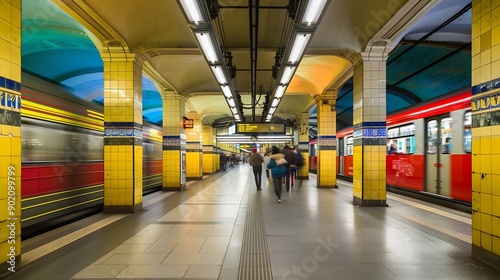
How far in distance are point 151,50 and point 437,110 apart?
721cm

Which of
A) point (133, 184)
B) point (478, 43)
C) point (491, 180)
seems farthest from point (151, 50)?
point (491, 180)

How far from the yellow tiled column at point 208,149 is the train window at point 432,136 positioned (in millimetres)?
13733

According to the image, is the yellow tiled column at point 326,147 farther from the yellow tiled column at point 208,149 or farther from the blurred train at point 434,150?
the yellow tiled column at point 208,149

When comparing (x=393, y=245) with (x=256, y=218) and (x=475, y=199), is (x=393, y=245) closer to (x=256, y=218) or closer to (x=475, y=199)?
(x=475, y=199)

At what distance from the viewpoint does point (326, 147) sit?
10.7 metres

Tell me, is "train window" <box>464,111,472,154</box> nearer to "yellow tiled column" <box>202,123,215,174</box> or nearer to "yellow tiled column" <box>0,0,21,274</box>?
"yellow tiled column" <box>0,0,21,274</box>

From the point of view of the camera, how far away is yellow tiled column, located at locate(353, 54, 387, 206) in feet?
21.9

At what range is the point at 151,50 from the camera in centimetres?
645

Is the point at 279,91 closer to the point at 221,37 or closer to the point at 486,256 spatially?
the point at 221,37

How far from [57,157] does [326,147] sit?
28.1 ft

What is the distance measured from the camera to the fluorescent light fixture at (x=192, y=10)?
3.24 metres

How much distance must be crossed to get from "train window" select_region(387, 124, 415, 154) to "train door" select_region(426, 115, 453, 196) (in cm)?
60

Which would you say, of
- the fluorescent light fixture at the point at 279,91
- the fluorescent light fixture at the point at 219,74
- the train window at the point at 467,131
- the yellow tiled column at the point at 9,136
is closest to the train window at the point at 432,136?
the train window at the point at 467,131

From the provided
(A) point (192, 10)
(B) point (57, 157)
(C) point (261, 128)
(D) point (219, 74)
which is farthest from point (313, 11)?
(C) point (261, 128)
